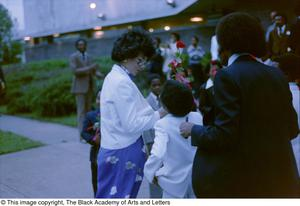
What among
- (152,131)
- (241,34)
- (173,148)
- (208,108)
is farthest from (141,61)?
(241,34)

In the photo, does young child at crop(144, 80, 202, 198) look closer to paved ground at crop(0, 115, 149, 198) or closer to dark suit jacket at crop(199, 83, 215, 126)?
dark suit jacket at crop(199, 83, 215, 126)

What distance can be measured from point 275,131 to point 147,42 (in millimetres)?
1163

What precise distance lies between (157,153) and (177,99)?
0.35 meters

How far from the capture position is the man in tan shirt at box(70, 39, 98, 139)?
22.3 ft

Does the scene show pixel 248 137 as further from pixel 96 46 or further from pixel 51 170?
pixel 96 46

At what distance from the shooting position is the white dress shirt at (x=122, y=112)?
2.58 meters

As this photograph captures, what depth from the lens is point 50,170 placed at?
17.4 feet

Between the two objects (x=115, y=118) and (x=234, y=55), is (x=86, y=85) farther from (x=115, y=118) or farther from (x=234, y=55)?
(x=234, y=55)

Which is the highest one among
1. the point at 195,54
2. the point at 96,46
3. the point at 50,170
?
the point at 195,54

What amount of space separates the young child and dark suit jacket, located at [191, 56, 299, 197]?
53cm

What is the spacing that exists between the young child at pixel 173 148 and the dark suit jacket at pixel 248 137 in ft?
1.75

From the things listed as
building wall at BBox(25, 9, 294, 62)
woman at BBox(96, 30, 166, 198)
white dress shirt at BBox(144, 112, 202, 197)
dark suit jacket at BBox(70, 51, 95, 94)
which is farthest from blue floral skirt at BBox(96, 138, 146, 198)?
building wall at BBox(25, 9, 294, 62)

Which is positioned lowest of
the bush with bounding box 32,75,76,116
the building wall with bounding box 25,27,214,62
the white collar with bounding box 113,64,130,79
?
the bush with bounding box 32,75,76,116

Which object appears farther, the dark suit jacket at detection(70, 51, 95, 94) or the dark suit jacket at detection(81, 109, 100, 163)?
the dark suit jacket at detection(70, 51, 95, 94)
